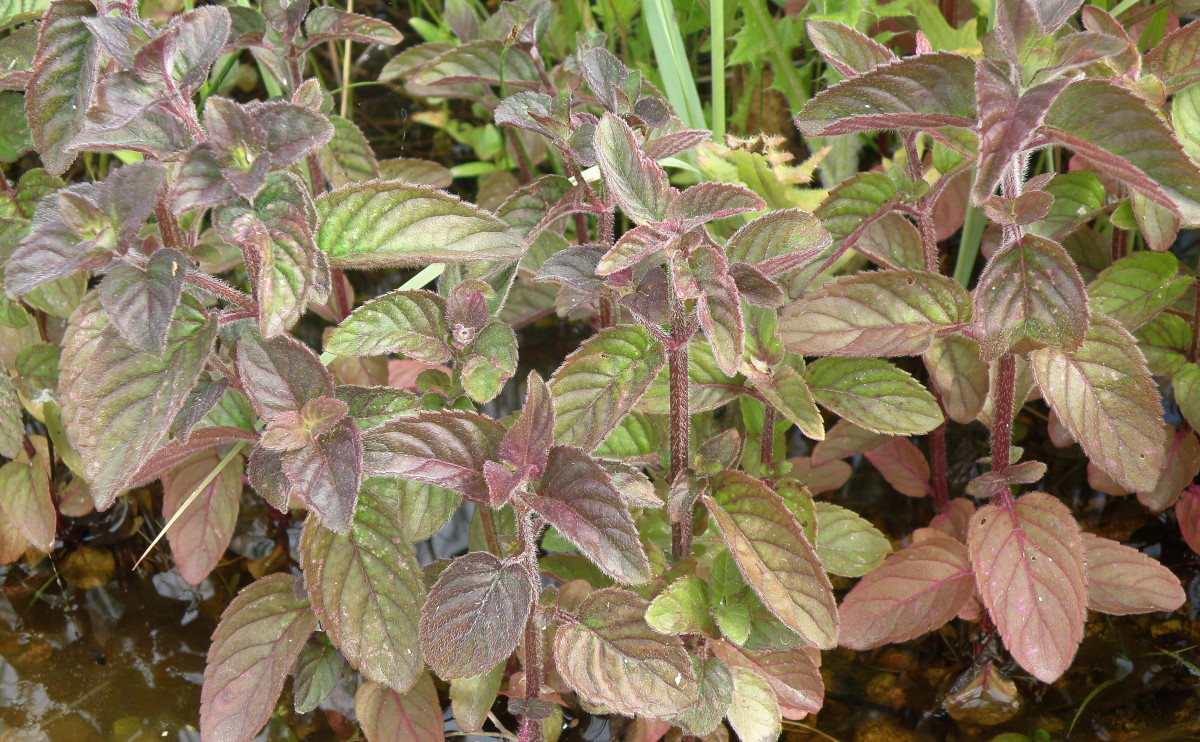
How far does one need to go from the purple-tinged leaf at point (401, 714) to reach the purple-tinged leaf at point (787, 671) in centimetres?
43

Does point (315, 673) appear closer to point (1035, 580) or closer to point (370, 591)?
point (370, 591)

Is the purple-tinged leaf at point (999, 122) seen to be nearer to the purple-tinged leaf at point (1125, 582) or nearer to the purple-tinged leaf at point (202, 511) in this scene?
the purple-tinged leaf at point (1125, 582)

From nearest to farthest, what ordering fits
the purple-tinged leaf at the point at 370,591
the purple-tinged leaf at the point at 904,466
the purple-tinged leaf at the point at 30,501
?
the purple-tinged leaf at the point at 370,591
the purple-tinged leaf at the point at 30,501
the purple-tinged leaf at the point at 904,466

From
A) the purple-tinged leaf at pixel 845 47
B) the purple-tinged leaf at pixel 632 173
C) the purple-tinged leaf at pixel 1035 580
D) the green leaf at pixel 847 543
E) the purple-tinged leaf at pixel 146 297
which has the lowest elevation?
the green leaf at pixel 847 543

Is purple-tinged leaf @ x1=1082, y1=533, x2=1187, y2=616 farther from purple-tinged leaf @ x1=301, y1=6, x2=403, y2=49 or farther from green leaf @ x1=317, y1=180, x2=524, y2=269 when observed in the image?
purple-tinged leaf @ x1=301, y1=6, x2=403, y2=49

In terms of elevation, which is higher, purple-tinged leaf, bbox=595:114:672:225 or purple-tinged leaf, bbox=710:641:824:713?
purple-tinged leaf, bbox=595:114:672:225

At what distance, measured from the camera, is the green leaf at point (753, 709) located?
50.3 inches

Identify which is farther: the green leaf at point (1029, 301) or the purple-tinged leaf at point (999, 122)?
the green leaf at point (1029, 301)

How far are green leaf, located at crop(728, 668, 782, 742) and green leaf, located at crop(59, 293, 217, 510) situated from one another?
784 millimetres

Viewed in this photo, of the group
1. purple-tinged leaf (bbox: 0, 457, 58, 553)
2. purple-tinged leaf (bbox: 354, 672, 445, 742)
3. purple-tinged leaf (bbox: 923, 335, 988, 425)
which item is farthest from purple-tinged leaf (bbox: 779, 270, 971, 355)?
purple-tinged leaf (bbox: 0, 457, 58, 553)

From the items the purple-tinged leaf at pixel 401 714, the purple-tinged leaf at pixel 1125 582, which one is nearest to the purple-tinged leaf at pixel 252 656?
the purple-tinged leaf at pixel 401 714

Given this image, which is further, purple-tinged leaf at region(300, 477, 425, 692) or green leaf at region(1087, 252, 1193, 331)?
green leaf at region(1087, 252, 1193, 331)

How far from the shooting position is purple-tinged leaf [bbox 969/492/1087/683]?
1294 millimetres

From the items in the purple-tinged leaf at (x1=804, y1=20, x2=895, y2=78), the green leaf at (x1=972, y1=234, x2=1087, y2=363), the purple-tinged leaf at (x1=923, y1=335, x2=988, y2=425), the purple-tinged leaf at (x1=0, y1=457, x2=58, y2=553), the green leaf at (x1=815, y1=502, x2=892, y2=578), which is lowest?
the purple-tinged leaf at (x1=0, y1=457, x2=58, y2=553)
